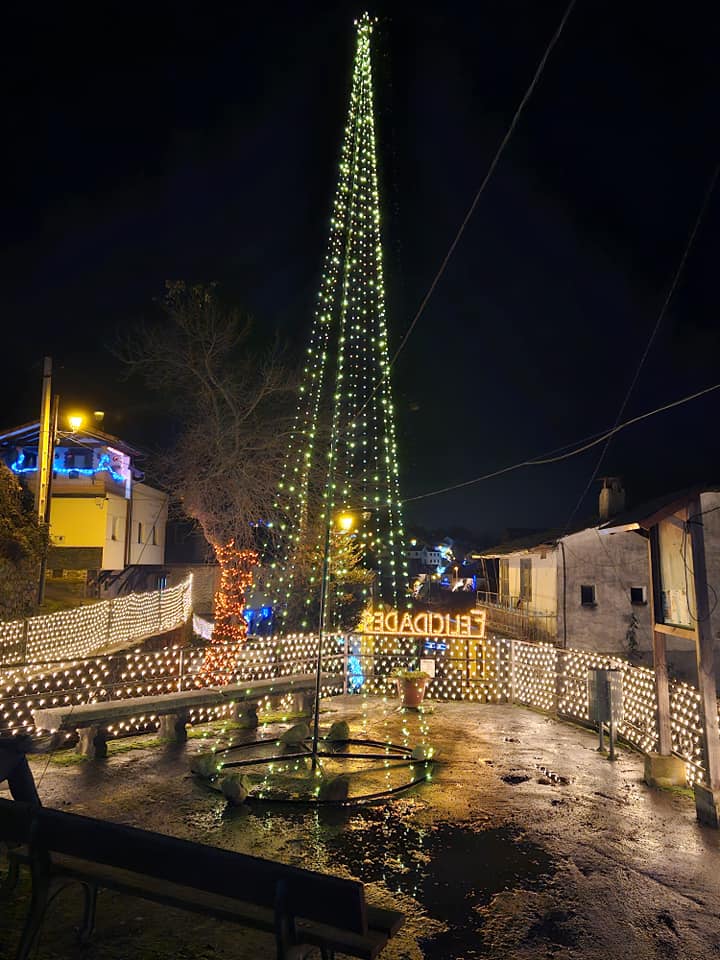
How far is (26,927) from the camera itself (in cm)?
378

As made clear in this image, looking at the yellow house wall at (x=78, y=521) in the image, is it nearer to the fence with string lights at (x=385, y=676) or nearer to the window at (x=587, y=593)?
the fence with string lights at (x=385, y=676)

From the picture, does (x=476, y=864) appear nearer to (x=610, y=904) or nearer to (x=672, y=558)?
(x=610, y=904)

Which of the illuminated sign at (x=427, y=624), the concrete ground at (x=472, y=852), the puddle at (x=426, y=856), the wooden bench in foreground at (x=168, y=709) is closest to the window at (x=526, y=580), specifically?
the illuminated sign at (x=427, y=624)

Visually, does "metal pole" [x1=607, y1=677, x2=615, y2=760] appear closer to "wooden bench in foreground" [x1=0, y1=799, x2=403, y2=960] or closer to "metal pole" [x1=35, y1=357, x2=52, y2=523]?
"wooden bench in foreground" [x1=0, y1=799, x2=403, y2=960]

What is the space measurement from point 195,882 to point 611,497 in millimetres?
25826

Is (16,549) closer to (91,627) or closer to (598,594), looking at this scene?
(91,627)

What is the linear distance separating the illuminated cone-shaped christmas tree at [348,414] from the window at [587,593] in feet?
26.1

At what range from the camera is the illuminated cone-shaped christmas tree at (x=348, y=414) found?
39.1 ft

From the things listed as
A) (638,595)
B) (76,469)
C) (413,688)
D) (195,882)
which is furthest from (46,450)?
(638,595)

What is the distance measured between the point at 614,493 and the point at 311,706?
19.1m

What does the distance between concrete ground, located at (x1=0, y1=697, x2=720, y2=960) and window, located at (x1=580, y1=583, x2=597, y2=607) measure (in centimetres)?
1621

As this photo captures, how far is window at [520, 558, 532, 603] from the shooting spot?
1160 inches

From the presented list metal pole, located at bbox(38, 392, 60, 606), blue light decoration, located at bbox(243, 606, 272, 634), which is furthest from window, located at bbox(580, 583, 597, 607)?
metal pole, located at bbox(38, 392, 60, 606)

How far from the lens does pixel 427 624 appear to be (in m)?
15.0
